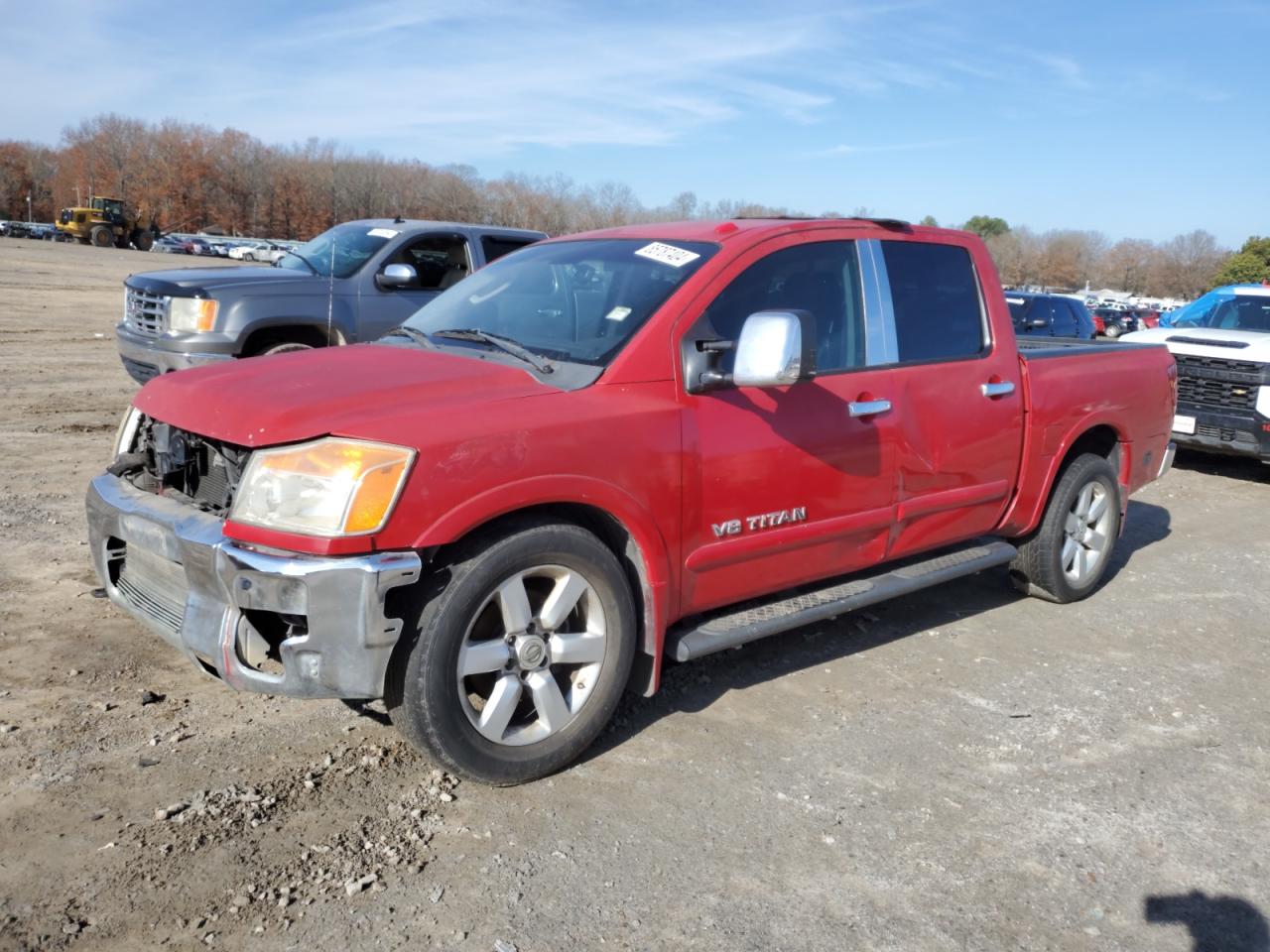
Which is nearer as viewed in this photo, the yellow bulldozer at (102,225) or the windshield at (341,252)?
the windshield at (341,252)

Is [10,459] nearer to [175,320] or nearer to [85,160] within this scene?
[175,320]

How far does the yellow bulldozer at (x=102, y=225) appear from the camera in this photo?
60938 mm

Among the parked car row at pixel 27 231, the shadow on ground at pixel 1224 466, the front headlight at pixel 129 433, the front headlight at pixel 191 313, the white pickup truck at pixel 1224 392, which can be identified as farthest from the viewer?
the parked car row at pixel 27 231

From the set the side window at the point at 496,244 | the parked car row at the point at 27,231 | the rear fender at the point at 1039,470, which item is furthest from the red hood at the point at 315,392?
the parked car row at the point at 27,231

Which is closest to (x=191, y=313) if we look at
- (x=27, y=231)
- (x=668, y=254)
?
(x=668, y=254)

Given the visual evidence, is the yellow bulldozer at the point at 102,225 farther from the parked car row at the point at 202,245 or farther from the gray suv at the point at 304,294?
the gray suv at the point at 304,294

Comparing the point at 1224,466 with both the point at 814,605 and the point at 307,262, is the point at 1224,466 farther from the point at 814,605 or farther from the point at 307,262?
the point at 307,262

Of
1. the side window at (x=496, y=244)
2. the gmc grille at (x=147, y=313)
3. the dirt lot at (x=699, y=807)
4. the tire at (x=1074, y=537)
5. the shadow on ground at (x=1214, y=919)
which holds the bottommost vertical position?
the shadow on ground at (x=1214, y=919)

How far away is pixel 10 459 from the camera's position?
7379 millimetres

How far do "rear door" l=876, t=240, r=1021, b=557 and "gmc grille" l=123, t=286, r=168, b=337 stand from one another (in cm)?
608

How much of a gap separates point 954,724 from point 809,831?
114cm

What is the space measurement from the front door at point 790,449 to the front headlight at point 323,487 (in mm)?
1132

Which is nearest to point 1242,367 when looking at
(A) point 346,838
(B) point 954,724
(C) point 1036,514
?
(C) point 1036,514

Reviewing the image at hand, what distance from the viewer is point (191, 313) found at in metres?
8.16
